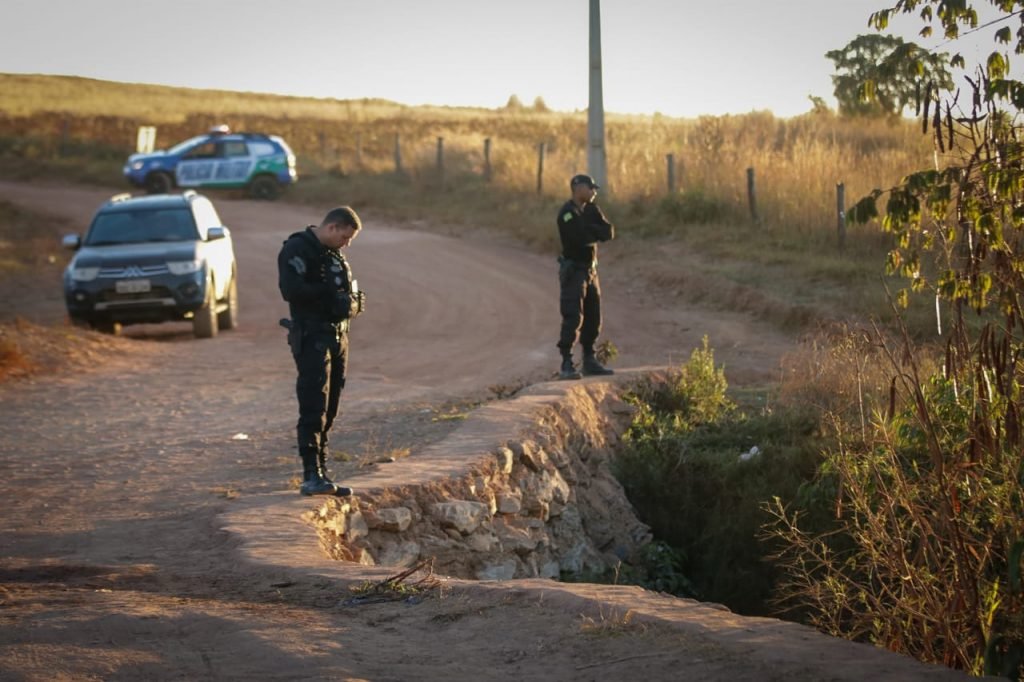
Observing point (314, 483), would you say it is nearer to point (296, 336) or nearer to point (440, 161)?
point (296, 336)

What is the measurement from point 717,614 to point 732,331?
11.5 m

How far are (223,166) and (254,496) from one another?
26.6 metres

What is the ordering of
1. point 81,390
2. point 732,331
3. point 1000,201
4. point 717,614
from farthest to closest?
point 732,331 → point 81,390 → point 717,614 → point 1000,201

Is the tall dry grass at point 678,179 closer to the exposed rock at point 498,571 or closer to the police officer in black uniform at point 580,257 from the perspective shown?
the police officer in black uniform at point 580,257

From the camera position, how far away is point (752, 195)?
74.5 ft

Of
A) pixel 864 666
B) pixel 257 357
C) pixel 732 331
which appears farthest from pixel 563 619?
pixel 732 331

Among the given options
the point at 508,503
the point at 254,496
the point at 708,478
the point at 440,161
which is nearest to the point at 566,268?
the point at 708,478

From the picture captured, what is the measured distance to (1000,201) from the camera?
571 centimetres

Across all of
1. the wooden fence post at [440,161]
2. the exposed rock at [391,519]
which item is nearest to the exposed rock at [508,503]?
the exposed rock at [391,519]

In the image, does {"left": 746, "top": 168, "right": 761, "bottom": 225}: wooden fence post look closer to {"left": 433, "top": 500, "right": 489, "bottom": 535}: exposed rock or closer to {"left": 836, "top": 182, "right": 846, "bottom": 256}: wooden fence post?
{"left": 836, "top": 182, "right": 846, "bottom": 256}: wooden fence post

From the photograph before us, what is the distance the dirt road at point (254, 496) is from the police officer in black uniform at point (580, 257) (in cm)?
160

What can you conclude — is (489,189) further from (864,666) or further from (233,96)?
(233,96)

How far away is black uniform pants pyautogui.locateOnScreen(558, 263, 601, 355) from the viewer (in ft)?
39.0

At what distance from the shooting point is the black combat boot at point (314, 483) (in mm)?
8305
